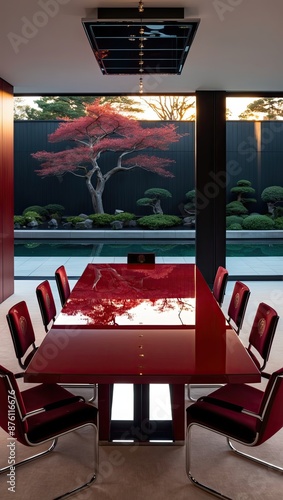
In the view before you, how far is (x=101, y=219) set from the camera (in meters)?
13.8

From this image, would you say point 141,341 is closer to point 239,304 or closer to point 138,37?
point 239,304

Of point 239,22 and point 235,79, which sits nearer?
point 239,22

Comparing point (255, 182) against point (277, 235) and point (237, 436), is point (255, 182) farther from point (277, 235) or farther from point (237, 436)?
point (237, 436)

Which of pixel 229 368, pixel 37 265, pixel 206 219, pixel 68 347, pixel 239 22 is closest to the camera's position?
pixel 229 368

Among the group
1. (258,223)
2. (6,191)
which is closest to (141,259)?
(6,191)

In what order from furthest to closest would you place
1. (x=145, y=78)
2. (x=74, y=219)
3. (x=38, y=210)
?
(x=38, y=210) < (x=74, y=219) < (x=145, y=78)

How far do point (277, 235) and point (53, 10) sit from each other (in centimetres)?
1016

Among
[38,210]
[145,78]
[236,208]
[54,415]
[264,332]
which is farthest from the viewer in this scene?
[38,210]

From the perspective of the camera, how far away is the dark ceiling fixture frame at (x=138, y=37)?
11.6 feet

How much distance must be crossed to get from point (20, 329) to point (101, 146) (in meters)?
10.6

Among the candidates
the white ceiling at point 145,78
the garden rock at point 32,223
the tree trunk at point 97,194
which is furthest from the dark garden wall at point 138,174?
the white ceiling at point 145,78

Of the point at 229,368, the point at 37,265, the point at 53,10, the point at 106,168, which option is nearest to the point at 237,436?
the point at 229,368

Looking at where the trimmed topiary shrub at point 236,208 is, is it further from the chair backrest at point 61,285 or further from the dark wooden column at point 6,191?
the chair backrest at point 61,285

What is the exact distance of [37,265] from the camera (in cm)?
955
